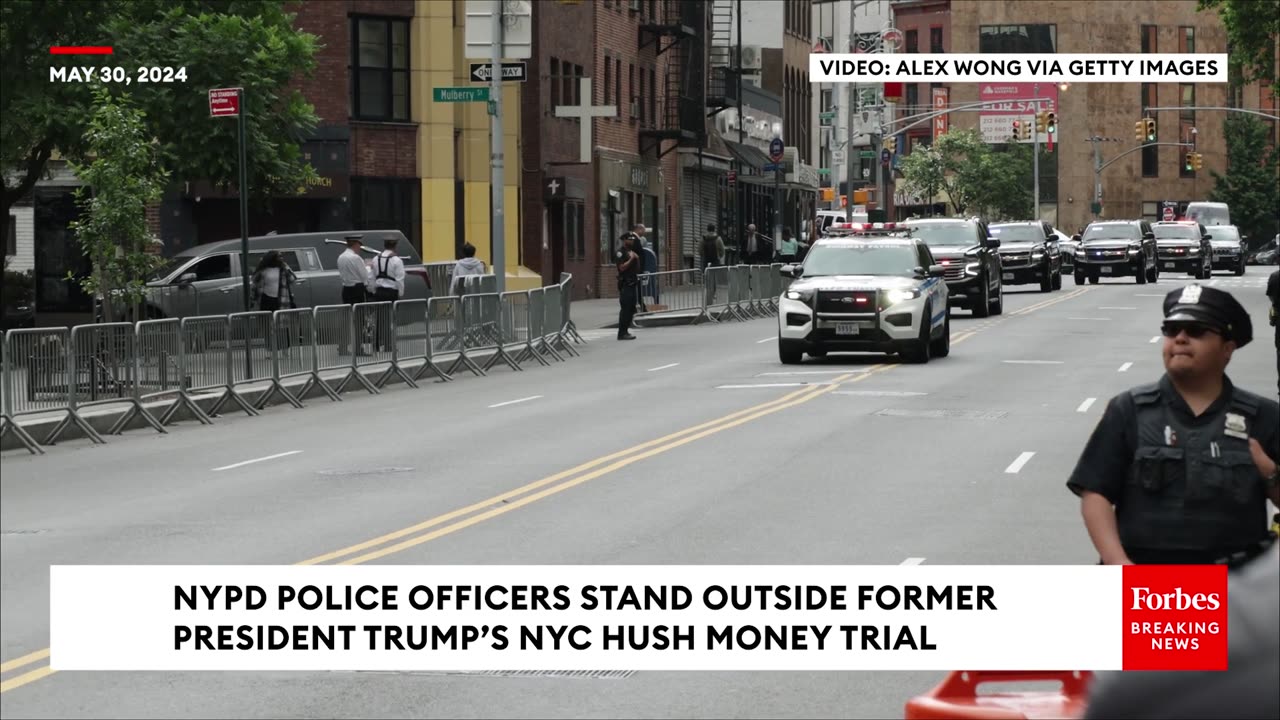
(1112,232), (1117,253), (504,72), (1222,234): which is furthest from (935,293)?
(1222,234)

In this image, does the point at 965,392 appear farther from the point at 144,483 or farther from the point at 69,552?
the point at 69,552

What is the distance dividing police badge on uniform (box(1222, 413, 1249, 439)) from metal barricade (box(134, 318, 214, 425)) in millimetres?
18391

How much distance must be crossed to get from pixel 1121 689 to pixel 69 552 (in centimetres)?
967

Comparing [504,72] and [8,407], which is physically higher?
[504,72]

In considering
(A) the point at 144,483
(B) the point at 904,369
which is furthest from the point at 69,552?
(B) the point at 904,369

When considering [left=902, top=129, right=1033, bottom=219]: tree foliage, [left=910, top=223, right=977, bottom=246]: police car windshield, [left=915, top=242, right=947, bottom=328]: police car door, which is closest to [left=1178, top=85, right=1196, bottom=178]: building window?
[left=902, top=129, right=1033, bottom=219]: tree foliage

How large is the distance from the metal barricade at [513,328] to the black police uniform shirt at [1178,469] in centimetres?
2595

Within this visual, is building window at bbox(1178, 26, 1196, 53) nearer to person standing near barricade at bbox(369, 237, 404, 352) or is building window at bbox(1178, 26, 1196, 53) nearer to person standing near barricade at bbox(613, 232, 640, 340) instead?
person standing near barricade at bbox(613, 232, 640, 340)

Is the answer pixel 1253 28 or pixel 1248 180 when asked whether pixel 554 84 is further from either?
pixel 1248 180

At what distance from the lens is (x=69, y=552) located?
13164mm

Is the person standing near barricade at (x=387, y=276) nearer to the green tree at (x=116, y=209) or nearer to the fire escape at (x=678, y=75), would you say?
the green tree at (x=116, y=209)

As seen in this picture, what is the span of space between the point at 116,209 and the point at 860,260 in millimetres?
11152

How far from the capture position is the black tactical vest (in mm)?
5824

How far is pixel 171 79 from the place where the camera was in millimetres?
34188
